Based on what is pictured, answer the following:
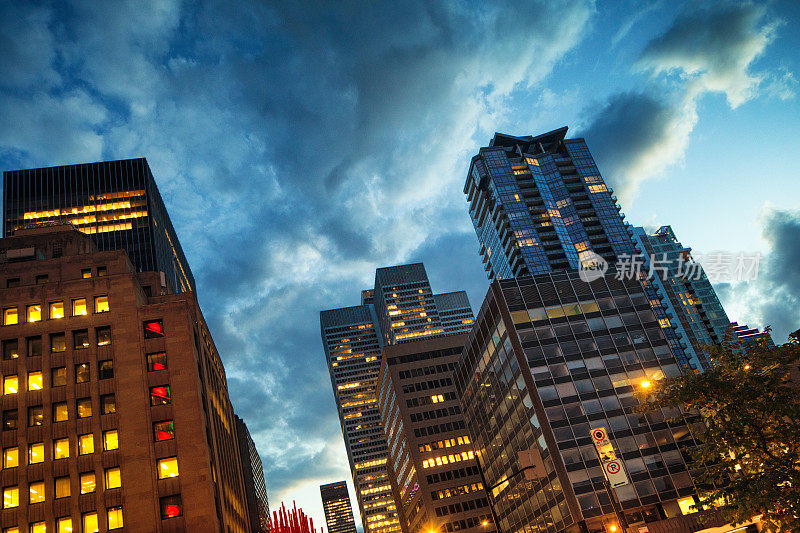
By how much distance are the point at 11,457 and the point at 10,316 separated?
1511cm

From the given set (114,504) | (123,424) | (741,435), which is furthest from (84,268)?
(741,435)

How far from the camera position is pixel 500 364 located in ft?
292

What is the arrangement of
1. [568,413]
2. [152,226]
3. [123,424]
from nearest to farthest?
1. [123,424]
2. [568,413]
3. [152,226]

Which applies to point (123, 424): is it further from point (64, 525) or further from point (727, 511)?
point (727, 511)

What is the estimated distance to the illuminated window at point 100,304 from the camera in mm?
60147

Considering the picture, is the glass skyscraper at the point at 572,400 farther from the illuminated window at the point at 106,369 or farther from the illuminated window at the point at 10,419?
the illuminated window at the point at 10,419

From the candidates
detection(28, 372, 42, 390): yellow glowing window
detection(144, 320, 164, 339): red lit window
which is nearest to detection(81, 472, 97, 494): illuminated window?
detection(28, 372, 42, 390): yellow glowing window

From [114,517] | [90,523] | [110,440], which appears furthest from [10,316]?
[114,517]

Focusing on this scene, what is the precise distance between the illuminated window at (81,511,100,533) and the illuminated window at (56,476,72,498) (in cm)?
248

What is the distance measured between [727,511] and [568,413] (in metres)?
52.1

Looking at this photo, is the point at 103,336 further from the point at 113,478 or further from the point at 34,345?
the point at 113,478

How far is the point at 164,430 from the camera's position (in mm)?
54719

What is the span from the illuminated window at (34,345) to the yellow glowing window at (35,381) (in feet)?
7.14

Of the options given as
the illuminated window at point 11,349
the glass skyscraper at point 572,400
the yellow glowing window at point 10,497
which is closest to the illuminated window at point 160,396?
the yellow glowing window at point 10,497
